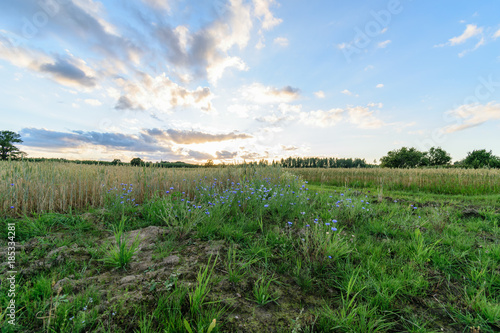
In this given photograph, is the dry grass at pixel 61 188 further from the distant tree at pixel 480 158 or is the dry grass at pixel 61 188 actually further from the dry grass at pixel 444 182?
the distant tree at pixel 480 158

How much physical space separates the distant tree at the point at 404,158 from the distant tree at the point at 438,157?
5.84ft

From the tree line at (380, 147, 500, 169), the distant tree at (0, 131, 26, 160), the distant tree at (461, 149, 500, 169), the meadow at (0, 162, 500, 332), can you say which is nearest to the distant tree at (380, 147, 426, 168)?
the tree line at (380, 147, 500, 169)

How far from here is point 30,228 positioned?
351 centimetres

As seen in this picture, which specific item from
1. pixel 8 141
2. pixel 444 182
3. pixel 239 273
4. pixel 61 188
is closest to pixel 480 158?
pixel 444 182

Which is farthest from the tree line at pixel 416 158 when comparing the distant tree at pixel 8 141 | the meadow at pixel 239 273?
the distant tree at pixel 8 141

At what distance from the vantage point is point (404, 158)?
56938mm

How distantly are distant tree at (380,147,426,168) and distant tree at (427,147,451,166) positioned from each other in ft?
5.84

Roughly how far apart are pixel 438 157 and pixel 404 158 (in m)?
10.7

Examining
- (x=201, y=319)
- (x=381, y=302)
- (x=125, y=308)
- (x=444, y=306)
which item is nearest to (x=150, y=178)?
(x=125, y=308)

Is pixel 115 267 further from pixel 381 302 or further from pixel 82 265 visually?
pixel 381 302

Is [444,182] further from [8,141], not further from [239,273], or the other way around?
[8,141]

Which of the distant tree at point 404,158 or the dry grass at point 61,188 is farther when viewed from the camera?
the distant tree at point 404,158

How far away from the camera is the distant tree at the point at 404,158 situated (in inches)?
2242

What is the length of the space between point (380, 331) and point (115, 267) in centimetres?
278
